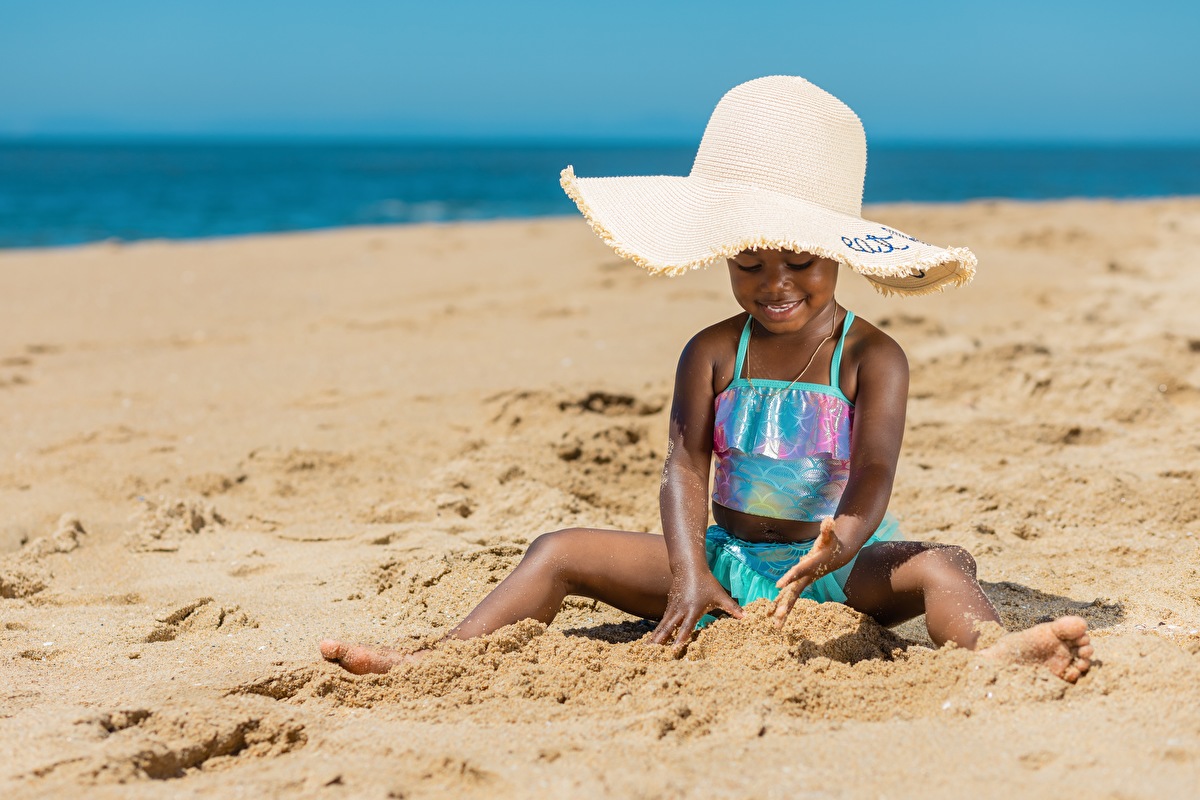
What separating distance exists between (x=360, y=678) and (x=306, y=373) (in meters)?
3.23

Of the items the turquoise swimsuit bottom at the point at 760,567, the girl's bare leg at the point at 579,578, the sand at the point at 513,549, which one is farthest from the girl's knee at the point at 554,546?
the turquoise swimsuit bottom at the point at 760,567

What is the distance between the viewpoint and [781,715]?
75.5 inches

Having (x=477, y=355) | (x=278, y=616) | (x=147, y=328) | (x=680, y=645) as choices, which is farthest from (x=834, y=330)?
(x=147, y=328)

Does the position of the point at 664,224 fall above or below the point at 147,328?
above

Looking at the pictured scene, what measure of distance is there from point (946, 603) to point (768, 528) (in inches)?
19.2

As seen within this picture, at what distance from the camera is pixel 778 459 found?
2.53 meters

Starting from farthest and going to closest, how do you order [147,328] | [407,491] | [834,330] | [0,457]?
1. [147,328]
2. [0,457]
3. [407,491]
4. [834,330]

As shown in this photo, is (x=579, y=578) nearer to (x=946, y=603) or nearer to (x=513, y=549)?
(x=513, y=549)

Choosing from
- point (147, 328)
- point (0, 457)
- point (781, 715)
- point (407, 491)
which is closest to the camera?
point (781, 715)

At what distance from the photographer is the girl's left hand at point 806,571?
2061 mm

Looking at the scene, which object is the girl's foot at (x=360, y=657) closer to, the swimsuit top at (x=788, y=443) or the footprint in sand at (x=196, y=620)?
the footprint in sand at (x=196, y=620)

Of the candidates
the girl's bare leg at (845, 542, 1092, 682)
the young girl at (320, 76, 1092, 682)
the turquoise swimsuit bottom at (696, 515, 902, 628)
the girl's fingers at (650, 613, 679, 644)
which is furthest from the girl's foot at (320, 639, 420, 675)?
the girl's bare leg at (845, 542, 1092, 682)

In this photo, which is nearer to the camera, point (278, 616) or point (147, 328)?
point (278, 616)

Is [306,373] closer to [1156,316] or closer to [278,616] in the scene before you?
[278,616]
